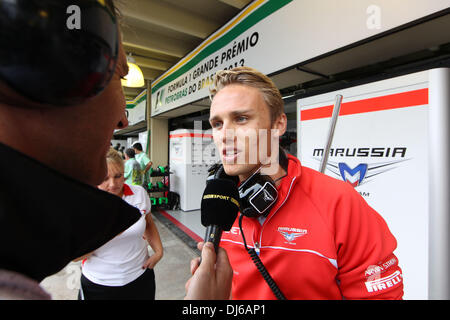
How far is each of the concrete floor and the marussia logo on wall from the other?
82.2 inches

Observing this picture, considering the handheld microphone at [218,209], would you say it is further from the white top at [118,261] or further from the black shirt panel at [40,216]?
the white top at [118,261]

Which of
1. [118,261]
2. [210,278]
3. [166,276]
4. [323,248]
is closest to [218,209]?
[210,278]

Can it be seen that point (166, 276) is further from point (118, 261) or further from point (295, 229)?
point (295, 229)

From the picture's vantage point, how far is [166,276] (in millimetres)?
2742

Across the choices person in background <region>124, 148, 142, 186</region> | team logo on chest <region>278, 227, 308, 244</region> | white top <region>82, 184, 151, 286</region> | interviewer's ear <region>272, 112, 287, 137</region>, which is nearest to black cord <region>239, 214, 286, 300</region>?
team logo on chest <region>278, 227, 308, 244</region>

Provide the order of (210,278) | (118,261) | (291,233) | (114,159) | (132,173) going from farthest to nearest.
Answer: (132,173)
(114,159)
(118,261)
(291,233)
(210,278)

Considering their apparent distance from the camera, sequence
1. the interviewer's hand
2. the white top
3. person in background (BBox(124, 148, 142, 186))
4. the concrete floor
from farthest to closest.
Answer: person in background (BBox(124, 148, 142, 186)) → the concrete floor → the white top → the interviewer's hand

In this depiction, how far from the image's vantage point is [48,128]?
1.12 feet

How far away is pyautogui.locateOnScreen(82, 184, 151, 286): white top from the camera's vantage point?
4.57ft

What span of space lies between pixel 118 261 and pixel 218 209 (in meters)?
1.11

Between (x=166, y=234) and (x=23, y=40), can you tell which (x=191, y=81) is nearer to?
(x=166, y=234)

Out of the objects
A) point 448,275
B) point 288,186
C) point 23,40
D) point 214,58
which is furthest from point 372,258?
point 214,58

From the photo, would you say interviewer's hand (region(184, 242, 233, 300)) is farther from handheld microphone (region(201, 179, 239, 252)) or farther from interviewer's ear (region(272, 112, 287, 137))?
interviewer's ear (region(272, 112, 287, 137))

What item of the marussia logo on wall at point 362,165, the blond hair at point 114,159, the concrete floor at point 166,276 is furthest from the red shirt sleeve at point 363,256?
the concrete floor at point 166,276
